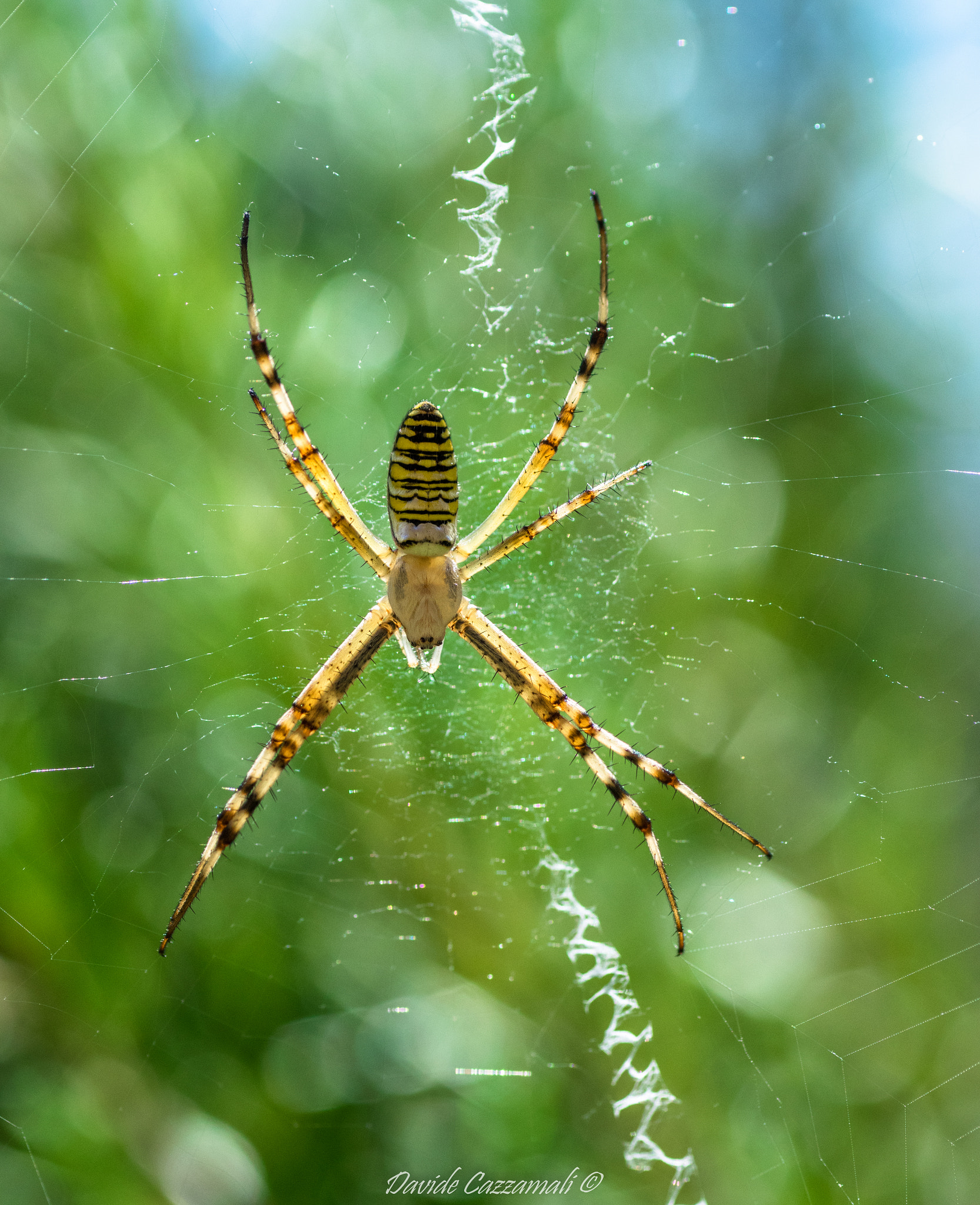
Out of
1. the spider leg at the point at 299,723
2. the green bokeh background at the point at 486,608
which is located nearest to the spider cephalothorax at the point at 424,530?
the spider leg at the point at 299,723

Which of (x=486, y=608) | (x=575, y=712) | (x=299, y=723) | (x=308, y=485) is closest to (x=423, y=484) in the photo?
(x=308, y=485)

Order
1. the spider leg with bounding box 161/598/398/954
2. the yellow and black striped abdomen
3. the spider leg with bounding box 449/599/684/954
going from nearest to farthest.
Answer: the yellow and black striped abdomen
the spider leg with bounding box 161/598/398/954
the spider leg with bounding box 449/599/684/954

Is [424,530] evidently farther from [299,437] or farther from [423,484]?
[299,437]

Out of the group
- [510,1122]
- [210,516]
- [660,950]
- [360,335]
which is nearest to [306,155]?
[360,335]

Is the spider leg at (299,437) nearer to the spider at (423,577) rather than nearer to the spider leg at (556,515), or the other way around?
the spider at (423,577)

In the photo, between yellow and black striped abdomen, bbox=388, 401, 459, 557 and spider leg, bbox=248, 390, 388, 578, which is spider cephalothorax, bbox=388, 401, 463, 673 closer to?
yellow and black striped abdomen, bbox=388, 401, 459, 557

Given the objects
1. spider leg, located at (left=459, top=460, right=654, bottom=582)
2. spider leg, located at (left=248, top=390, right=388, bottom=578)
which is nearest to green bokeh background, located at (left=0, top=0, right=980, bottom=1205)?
spider leg, located at (left=248, top=390, right=388, bottom=578)
